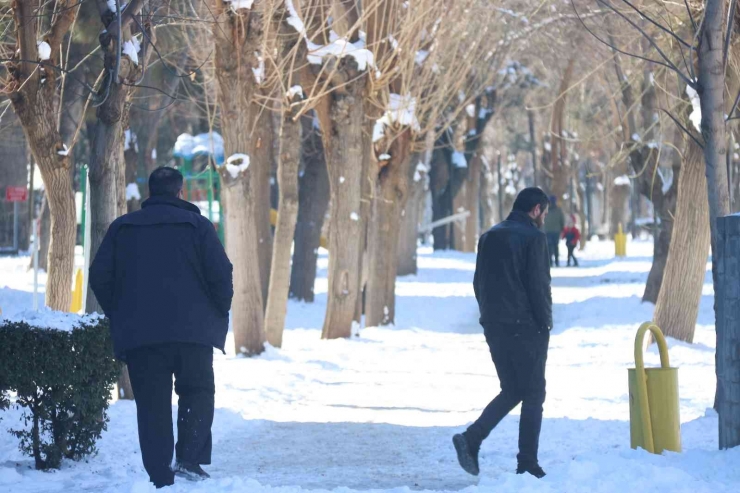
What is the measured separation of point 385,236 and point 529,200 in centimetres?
1256

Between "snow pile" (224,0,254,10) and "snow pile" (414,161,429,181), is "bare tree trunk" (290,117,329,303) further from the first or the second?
"snow pile" (224,0,254,10)

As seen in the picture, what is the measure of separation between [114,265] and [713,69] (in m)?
4.48

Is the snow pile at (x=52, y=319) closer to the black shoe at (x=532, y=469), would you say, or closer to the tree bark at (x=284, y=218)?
the black shoe at (x=532, y=469)

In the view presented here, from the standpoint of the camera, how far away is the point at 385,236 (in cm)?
2012

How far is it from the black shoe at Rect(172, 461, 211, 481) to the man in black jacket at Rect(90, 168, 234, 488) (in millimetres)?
223

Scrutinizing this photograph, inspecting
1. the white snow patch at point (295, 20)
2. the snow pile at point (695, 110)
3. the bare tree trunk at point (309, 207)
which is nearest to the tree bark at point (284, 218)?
the white snow patch at point (295, 20)

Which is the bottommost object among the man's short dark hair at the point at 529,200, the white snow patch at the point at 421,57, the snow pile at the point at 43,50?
the man's short dark hair at the point at 529,200

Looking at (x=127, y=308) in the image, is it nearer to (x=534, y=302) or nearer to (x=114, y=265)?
(x=114, y=265)

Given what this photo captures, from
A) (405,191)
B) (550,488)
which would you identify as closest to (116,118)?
(550,488)

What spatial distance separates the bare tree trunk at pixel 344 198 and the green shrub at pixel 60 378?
9783mm

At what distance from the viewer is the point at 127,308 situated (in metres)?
6.28

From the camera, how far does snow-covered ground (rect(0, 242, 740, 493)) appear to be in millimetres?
6488

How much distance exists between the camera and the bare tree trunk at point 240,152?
14.2m

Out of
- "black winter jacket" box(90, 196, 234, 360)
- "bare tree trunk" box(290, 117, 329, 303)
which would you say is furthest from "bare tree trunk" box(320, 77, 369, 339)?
"black winter jacket" box(90, 196, 234, 360)
